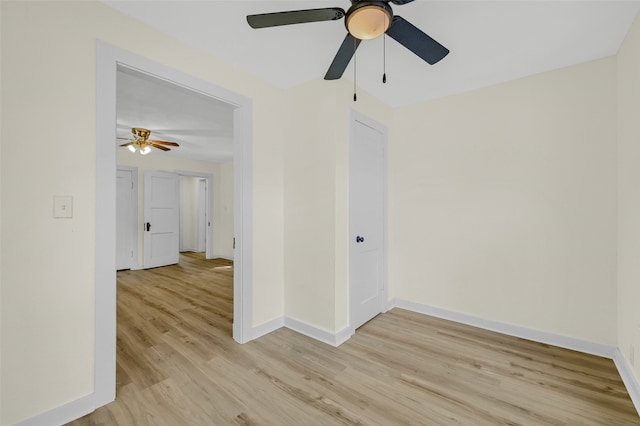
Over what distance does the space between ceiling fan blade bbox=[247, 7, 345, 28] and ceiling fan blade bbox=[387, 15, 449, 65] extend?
1.01ft

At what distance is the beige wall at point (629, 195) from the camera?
1768 mm

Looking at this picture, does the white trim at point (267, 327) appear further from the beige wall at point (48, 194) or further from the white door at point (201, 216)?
the white door at point (201, 216)

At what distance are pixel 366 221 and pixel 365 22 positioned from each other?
1930mm

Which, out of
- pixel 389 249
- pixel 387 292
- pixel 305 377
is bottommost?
pixel 305 377

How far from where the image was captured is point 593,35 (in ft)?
6.44

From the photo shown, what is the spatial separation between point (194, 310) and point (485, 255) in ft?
11.0

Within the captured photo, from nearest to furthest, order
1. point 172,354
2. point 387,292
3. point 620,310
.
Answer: point 620,310 < point 172,354 < point 387,292

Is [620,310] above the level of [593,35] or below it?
below

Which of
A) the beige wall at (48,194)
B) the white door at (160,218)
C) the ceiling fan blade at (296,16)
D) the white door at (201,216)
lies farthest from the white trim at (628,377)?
the white door at (201,216)

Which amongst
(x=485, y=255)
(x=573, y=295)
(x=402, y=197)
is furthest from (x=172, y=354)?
(x=573, y=295)

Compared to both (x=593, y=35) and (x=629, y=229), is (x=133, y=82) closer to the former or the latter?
(x=593, y=35)

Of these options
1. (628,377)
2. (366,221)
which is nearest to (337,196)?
(366,221)

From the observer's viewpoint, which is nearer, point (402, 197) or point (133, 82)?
point (133, 82)

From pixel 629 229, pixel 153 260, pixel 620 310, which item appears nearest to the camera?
pixel 629 229
